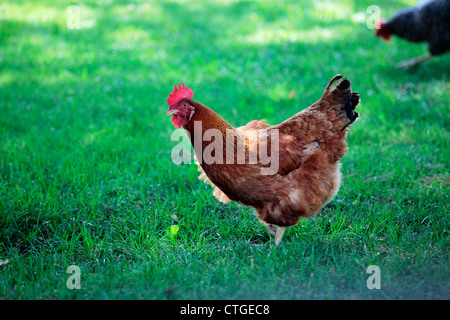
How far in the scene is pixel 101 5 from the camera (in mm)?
10086

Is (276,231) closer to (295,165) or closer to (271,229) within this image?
(271,229)

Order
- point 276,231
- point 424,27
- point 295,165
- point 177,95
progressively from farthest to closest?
point 424,27 < point 276,231 < point 295,165 < point 177,95

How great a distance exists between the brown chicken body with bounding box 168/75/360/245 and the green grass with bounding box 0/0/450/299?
1.31 ft

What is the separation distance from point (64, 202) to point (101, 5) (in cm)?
760

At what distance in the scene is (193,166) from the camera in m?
4.82

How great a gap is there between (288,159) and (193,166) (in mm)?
1739

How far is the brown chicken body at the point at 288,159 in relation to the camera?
321 centimetres

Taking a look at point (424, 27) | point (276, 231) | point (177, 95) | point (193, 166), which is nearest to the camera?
point (177, 95)

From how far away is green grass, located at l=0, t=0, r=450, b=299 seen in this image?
3.10 m

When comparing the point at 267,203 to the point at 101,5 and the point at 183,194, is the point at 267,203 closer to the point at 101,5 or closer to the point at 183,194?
the point at 183,194

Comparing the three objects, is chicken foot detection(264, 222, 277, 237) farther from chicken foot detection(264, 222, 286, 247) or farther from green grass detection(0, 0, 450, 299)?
green grass detection(0, 0, 450, 299)

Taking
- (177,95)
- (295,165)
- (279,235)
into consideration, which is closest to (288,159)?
(295,165)

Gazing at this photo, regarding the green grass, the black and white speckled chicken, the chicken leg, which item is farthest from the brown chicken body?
the black and white speckled chicken

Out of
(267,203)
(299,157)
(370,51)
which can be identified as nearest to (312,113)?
(299,157)
